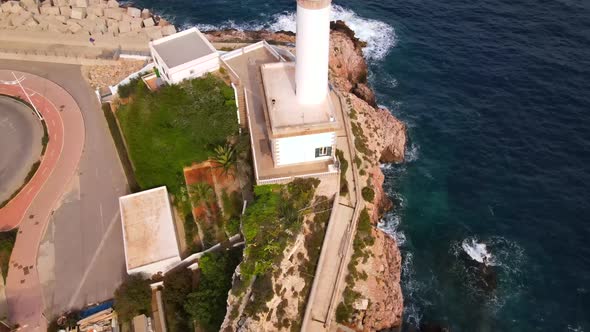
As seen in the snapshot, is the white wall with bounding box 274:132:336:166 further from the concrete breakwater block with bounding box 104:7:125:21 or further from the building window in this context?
the concrete breakwater block with bounding box 104:7:125:21

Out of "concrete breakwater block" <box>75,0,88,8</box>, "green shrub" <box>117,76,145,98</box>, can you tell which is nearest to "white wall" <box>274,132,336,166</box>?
"green shrub" <box>117,76,145,98</box>

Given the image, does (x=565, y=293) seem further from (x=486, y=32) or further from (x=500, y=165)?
(x=486, y=32)

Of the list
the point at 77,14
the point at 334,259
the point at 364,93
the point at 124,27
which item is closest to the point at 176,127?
the point at 334,259

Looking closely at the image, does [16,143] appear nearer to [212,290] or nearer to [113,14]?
[113,14]

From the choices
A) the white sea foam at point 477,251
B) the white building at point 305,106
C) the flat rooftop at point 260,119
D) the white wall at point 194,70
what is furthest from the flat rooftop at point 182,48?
the white sea foam at point 477,251

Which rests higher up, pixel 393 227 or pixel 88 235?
pixel 88 235

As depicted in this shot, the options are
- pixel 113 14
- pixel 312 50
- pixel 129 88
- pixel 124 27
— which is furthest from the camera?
pixel 113 14

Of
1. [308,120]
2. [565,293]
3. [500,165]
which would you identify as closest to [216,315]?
[308,120]
